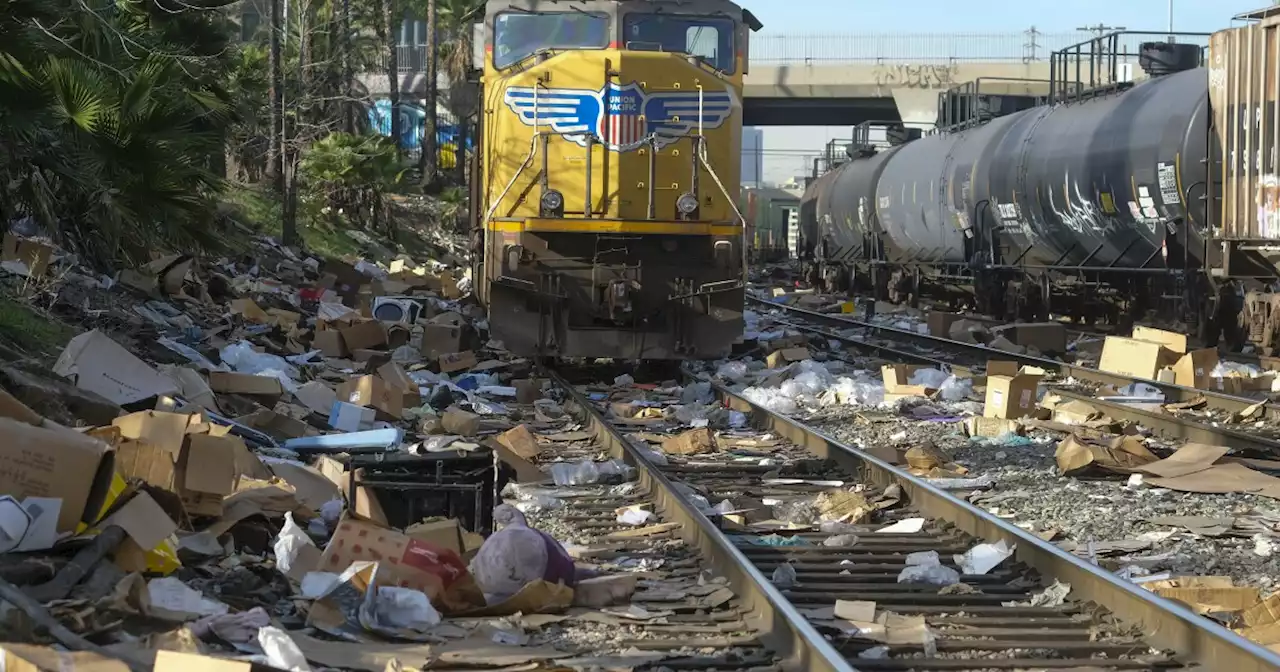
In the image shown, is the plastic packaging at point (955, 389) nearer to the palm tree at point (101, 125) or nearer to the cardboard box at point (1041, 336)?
the cardboard box at point (1041, 336)

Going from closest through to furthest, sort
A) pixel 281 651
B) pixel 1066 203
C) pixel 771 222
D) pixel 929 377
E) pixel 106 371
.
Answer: pixel 281 651 < pixel 106 371 < pixel 929 377 < pixel 1066 203 < pixel 771 222

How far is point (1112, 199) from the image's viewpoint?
59.8 feet

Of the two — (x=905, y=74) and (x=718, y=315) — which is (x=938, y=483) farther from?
(x=905, y=74)

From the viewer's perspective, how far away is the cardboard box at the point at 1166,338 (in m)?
15.0

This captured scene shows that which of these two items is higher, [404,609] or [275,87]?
[275,87]

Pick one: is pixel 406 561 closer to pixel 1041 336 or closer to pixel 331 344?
pixel 331 344

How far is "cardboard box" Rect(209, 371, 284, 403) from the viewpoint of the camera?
10500 millimetres

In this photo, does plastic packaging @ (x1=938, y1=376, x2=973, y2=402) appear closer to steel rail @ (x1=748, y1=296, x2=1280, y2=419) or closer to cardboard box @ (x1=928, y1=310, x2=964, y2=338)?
steel rail @ (x1=748, y1=296, x2=1280, y2=419)

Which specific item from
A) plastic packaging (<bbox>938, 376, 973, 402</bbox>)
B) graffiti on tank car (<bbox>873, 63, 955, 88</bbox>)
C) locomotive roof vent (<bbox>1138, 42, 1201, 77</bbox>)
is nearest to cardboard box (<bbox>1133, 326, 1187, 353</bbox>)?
plastic packaging (<bbox>938, 376, 973, 402</bbox>)

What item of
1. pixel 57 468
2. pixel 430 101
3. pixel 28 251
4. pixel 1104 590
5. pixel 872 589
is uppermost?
pixel 430 101

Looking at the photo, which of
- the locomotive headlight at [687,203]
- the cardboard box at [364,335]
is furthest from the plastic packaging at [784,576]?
the cardboard box at [364,335]

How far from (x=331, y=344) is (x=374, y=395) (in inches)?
155

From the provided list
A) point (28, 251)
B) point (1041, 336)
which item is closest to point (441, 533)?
point (28, 251)

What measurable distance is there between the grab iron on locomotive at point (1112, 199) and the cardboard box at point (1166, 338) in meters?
0.79
